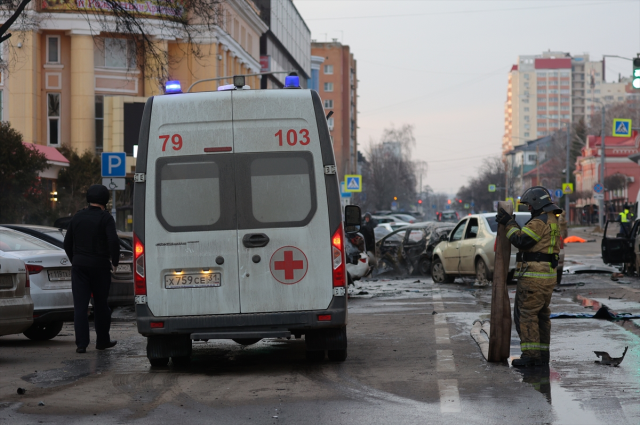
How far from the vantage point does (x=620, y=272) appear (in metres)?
23.1

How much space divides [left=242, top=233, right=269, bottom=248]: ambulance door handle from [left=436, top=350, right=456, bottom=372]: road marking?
79.7 inches

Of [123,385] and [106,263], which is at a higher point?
[106,263]

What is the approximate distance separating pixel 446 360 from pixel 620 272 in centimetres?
1525

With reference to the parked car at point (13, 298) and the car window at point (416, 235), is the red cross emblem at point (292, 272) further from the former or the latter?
the car window at point (416, 235)

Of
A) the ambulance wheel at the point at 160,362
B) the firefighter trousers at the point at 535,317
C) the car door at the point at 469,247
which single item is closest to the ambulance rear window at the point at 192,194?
the ambulance wheel at the point at 160,362

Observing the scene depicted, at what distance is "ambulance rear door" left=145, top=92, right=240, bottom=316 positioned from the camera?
335 inches

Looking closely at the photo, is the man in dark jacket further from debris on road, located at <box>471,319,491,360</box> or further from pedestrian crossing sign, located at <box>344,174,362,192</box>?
pedestrian crossing sign, located at <box>344,174,362,192</box>

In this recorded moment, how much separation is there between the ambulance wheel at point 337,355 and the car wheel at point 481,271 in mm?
11320

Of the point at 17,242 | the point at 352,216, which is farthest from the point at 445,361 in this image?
the point at 17,242

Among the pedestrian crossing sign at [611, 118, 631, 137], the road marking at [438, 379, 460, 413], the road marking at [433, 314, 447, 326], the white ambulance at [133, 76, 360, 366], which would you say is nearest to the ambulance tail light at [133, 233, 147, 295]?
the white ambulance at [133, 76, 360, 366]

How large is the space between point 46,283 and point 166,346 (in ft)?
10.9

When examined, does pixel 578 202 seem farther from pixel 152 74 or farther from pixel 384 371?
pixel 384 371

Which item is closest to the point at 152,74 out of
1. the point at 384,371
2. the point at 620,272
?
the point at 384,371

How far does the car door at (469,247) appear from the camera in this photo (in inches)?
817
